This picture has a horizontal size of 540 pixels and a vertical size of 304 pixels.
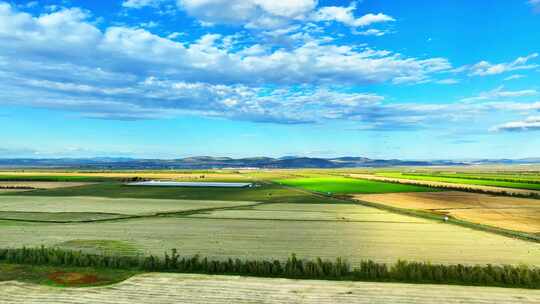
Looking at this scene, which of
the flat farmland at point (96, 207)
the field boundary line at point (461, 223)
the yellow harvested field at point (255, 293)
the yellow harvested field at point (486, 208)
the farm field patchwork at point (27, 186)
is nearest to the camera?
the yellow harvested field at point (255, 293)

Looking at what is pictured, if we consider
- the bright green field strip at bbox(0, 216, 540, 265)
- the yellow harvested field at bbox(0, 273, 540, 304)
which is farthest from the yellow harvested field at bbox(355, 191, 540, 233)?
the yellow harvested field at bbox(0, 273, 540, 304)

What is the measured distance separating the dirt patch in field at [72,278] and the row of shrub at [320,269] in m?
1.42

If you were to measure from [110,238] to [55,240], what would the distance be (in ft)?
10.5

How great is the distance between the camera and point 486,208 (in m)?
48.0

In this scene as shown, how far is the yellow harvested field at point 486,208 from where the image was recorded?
122ft

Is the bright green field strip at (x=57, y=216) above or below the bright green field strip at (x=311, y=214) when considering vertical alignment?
below

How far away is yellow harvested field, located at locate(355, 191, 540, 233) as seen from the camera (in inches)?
1460

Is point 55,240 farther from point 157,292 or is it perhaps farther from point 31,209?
point 31,209

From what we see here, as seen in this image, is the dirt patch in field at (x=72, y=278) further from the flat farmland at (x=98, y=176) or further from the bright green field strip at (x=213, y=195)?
the flat farmland at (x=98, y=176)

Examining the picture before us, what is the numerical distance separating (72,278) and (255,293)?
800cm

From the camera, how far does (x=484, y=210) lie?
46.1 meters

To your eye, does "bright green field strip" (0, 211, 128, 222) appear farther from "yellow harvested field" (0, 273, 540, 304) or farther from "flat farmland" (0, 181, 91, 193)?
"flat farmland" (0, 181, 91, 193)

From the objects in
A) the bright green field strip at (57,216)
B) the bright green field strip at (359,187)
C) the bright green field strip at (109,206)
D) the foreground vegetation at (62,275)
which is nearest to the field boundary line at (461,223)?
the bright green field strip at (109,206)

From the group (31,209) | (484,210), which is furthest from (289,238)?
(31,209)
